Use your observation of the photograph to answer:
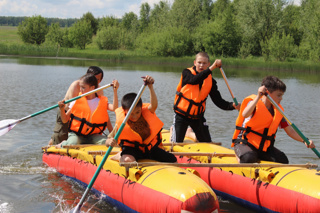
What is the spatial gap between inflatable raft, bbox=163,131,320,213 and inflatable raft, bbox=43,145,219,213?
88 cm

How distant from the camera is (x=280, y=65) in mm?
33094

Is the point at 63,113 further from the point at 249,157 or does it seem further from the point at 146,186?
the point at 249,157

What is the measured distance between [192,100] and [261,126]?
1.40 m

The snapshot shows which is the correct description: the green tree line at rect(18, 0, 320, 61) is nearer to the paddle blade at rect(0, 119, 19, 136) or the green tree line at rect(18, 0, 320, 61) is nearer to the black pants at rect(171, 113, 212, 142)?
the black pants at rect(171, 113, 212, 142)

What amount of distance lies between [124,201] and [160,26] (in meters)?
58.7

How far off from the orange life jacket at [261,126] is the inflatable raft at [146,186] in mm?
1211

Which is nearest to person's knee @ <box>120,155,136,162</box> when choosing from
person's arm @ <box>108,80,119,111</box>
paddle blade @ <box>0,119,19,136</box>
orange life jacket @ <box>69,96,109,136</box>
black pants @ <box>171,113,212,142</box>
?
person's arm @ <box>108,80,119,111</box>

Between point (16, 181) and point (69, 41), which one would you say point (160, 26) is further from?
point (16, 181)

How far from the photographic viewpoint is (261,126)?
18.2 feet

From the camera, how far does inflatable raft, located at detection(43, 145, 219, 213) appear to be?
4.25 metres

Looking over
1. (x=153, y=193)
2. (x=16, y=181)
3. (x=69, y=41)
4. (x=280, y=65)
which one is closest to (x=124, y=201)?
(x=153, y=193)

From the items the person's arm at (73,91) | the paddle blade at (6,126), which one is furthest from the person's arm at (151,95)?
the paddle blade at (6,126)

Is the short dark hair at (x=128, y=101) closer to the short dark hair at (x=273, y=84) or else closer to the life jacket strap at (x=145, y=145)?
the life jacket strap at (x=145, y=145)

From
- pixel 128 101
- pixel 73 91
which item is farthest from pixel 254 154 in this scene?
pixel 73 91
